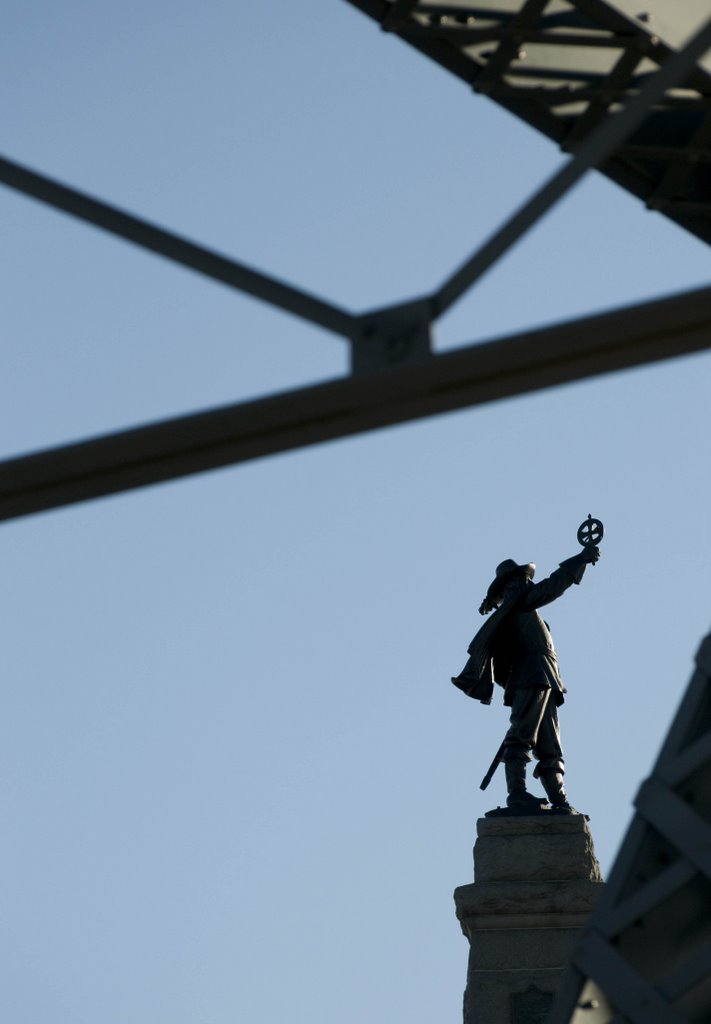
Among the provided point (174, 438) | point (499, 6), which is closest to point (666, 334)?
point (174, 438)

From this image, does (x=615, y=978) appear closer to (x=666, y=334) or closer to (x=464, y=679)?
(x=666, y=334)

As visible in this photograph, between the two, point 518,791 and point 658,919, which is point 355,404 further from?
point 518,791

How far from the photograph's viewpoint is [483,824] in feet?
52.9

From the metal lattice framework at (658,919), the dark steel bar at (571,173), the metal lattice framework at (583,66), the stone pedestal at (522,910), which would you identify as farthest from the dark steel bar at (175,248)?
the stone pedestal at (522,910)

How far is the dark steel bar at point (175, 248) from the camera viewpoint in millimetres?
4742

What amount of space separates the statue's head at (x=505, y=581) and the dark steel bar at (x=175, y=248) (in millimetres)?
12521

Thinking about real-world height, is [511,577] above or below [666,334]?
above

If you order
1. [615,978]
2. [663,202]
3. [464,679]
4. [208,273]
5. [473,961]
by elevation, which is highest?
[464,679]

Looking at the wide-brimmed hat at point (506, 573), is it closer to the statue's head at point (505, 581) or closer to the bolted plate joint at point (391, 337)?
the statue's head at point (505, 581)

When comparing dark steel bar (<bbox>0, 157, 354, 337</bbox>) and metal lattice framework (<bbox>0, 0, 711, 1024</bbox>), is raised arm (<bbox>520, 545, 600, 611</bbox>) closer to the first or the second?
metal lattice framework (<bbox>0, 0, 711, 1024</bbox>)

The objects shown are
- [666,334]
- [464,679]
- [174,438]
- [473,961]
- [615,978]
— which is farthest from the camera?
[464,679]

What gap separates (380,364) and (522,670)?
1295 cm

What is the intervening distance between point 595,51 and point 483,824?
9783mm

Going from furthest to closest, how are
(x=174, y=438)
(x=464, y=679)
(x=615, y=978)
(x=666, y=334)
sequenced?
1. (x=464, y=679)
2. (x=615, y=978)
3. (x=174, y=438)
4. (x=666, y=334)
